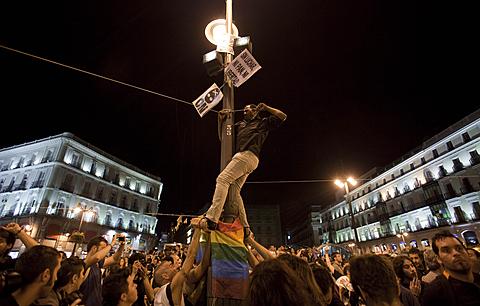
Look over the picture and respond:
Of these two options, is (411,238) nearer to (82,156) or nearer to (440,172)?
(440,172)

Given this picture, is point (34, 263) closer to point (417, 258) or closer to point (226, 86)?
point (226, 86)

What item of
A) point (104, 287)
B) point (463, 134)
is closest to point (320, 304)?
point (104, 287)

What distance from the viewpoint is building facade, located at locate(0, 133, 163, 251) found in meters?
32.0

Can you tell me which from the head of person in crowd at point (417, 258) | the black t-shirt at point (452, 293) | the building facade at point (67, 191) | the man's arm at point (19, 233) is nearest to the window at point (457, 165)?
the head of person in crowd at point (417, 258)

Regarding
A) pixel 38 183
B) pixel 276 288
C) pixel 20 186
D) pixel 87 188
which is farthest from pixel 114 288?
pixel 20 186

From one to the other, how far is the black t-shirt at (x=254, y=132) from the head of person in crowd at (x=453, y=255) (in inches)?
108

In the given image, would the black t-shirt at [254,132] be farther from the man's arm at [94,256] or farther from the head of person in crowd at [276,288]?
the man's arm at [94,256]

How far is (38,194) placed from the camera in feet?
107

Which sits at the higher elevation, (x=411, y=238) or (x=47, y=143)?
(x=47, y=143)

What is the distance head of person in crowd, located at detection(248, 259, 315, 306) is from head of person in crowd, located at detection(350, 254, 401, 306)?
1.29 metres

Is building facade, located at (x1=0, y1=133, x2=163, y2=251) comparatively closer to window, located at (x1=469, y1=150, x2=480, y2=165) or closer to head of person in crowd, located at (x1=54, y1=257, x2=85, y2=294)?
head of person in crowd, located at (x1=54, y1=257, x2=85, y2=294)

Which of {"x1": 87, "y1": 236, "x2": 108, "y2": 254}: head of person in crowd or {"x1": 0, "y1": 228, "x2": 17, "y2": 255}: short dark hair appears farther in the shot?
{"x1": 87, "y1": 236, "x2": 108, "y2": 254}: head of person in crowd

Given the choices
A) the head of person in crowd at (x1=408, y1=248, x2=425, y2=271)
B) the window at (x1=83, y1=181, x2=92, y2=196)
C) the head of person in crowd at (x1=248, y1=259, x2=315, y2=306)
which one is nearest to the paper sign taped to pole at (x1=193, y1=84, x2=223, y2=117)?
the head of person in crowd at (x1=248, y1=259, x2=315, y2=306)

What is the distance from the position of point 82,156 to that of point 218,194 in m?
43.6
